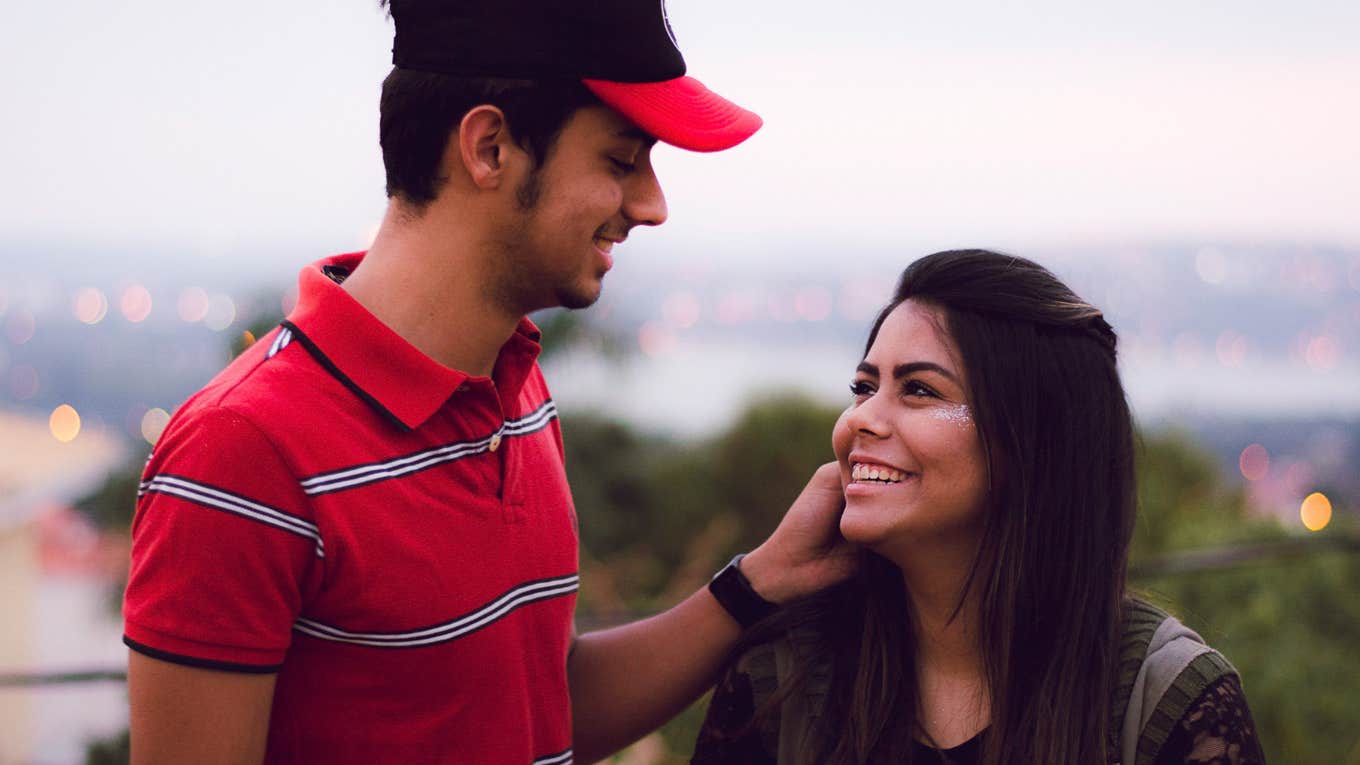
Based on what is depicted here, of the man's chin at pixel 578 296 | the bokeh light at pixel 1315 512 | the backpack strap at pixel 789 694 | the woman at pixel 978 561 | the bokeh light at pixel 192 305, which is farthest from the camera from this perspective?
the bokeh light at pixel 1315 512

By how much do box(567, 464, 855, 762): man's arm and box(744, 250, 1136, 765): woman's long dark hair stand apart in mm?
176

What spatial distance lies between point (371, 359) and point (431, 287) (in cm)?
13

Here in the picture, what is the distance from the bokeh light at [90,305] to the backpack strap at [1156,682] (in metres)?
4.16

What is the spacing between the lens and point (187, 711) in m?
1.54

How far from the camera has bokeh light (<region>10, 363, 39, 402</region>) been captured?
5113mm

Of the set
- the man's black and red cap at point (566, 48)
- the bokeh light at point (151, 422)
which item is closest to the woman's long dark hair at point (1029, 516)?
the man's black and red cap at point (566, 48)

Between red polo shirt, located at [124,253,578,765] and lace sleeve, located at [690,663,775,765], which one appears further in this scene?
lace sleeve, located at [690,663,775,765]

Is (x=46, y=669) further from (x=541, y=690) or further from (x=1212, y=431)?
(x=1212, y=431)

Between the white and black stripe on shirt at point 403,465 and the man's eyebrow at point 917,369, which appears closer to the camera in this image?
the white and black stripe on shirt at point 403,465

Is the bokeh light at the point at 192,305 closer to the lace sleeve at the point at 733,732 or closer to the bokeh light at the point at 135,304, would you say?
the bokeh light at the point at 135,304

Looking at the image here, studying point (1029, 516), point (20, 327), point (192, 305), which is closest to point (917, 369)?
point (1029, 516)

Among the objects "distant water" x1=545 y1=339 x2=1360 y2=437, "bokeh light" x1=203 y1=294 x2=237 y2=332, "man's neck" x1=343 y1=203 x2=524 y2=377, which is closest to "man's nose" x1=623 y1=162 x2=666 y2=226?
"man's neck" x1=343 y1=203 x2=524 y2=377

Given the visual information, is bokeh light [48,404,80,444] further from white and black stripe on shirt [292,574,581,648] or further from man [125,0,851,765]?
white and black stripe on shirt [292,574,581,648]

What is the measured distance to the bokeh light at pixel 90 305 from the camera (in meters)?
4.95
